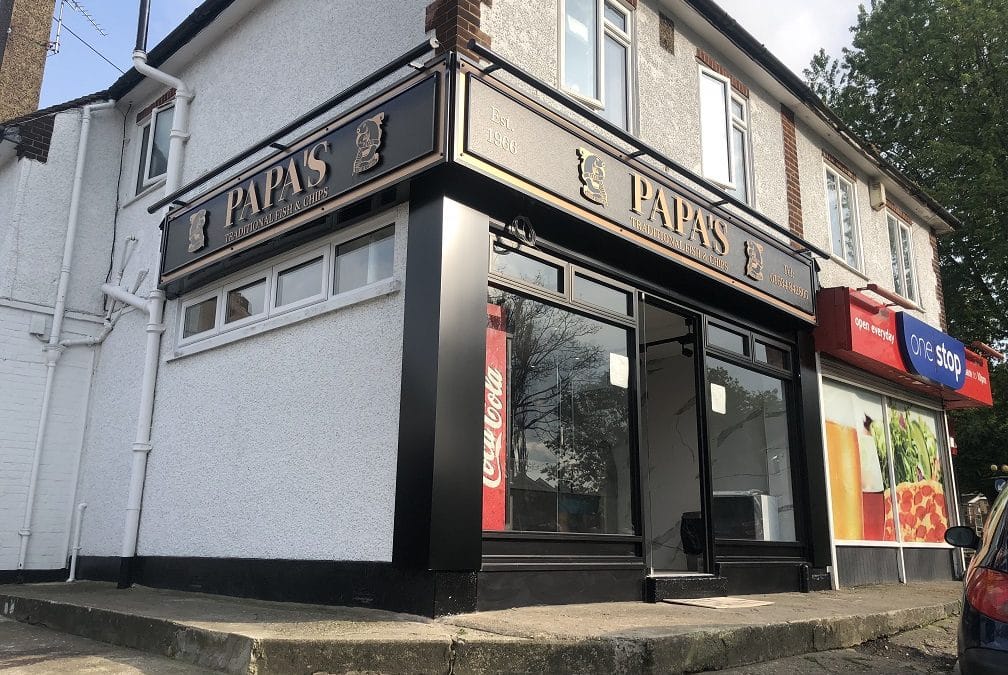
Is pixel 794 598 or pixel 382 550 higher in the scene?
pixel 382 550

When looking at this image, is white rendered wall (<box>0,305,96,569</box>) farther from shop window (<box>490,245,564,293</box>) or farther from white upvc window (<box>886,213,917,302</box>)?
white upvc window (<box>886,213,917,302</box>)

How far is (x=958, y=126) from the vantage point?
19.4m

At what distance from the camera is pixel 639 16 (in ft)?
26.1

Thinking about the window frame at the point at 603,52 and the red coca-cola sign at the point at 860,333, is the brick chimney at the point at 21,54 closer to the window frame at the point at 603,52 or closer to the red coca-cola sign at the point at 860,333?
the window frame at the point at 603,52

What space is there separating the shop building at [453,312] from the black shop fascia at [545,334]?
3cm

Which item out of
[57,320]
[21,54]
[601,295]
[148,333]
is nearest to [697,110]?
[601,295]

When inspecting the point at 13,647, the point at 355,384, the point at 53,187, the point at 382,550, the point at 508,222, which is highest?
the point at 53,187

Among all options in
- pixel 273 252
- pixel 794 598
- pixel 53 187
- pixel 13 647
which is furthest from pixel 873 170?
pixel 13 647

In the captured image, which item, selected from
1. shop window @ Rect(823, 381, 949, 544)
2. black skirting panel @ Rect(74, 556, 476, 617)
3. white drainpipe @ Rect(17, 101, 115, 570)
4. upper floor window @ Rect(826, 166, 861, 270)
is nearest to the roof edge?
upper floor window @ Rect(826, 166, 861, 270)

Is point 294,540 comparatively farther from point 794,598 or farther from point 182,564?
point 794,598

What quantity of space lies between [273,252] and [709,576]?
190 inches

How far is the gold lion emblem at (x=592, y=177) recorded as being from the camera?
6.25 metres

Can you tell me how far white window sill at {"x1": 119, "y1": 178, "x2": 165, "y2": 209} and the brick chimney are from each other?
11.2ft

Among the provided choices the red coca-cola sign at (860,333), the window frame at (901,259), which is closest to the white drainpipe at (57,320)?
the red coca-cola sign at (860,333)
